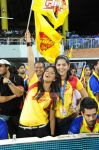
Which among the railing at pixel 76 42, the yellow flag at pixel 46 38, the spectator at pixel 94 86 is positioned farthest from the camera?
the railing at pixel 76 42

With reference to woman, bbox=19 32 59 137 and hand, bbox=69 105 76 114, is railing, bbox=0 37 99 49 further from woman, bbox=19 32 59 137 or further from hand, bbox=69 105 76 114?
woman, bbox=19 32 59 137

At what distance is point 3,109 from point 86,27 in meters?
40.7

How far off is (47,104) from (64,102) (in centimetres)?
22

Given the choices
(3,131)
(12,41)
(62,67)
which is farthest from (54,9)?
(12,41)

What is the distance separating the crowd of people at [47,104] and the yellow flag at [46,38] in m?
0.75

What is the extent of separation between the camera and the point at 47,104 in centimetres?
407

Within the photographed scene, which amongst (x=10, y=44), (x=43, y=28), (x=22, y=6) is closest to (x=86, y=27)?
(x=22, y=6)

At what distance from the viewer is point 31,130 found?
4.04 m

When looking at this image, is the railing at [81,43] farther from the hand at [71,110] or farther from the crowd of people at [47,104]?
the hand at [71,110]

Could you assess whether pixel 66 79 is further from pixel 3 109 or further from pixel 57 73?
pixel 3 109

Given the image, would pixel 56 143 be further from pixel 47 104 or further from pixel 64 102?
pixel 64 102

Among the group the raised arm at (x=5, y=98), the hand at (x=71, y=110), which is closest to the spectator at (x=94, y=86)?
the hand at (x=71, y=110)

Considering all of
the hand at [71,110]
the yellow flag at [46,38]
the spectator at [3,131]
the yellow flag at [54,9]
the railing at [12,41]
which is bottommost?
the spectator at [3,131]

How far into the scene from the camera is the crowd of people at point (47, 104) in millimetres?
3803
